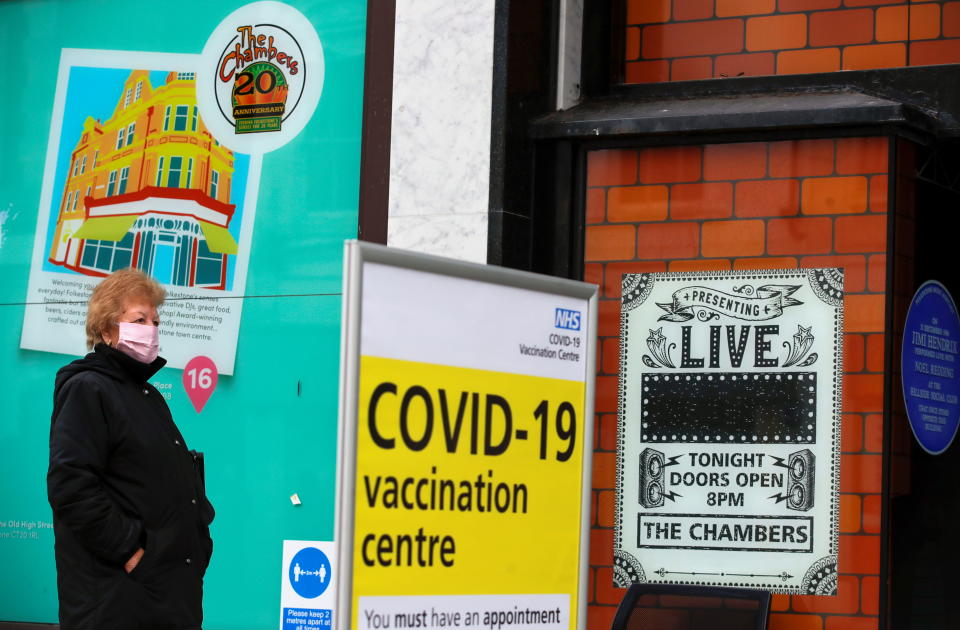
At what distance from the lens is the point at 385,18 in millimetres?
6570

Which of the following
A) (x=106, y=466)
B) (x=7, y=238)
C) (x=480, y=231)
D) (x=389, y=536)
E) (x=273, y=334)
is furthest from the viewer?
(x=7, y=238)

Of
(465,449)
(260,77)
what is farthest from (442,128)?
(465,449)

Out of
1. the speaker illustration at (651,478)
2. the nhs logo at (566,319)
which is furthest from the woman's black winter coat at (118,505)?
the speaker illustration at (651,478)

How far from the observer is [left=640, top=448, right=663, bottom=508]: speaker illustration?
6.07 m

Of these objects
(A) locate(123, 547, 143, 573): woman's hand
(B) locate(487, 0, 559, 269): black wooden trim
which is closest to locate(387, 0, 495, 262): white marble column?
(B) locate(487, 0, 559, 269): black wooden trim

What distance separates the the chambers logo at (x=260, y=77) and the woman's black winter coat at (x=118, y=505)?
92.4 inches

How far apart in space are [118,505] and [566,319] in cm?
156

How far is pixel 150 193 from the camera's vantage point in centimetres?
709

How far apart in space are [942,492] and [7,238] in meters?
4.53

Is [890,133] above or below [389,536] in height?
above

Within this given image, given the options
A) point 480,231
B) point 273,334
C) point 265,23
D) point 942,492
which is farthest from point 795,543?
point 265,23

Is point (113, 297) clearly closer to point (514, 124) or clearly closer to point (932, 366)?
point (514, 124)

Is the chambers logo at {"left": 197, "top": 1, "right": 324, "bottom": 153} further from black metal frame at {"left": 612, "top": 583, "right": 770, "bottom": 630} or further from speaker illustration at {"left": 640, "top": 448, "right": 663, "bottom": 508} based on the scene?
black metal frame at {"left": 612, "top": 583, "right": 770, "bottom": 630}

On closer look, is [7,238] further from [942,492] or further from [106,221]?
[942,492]
